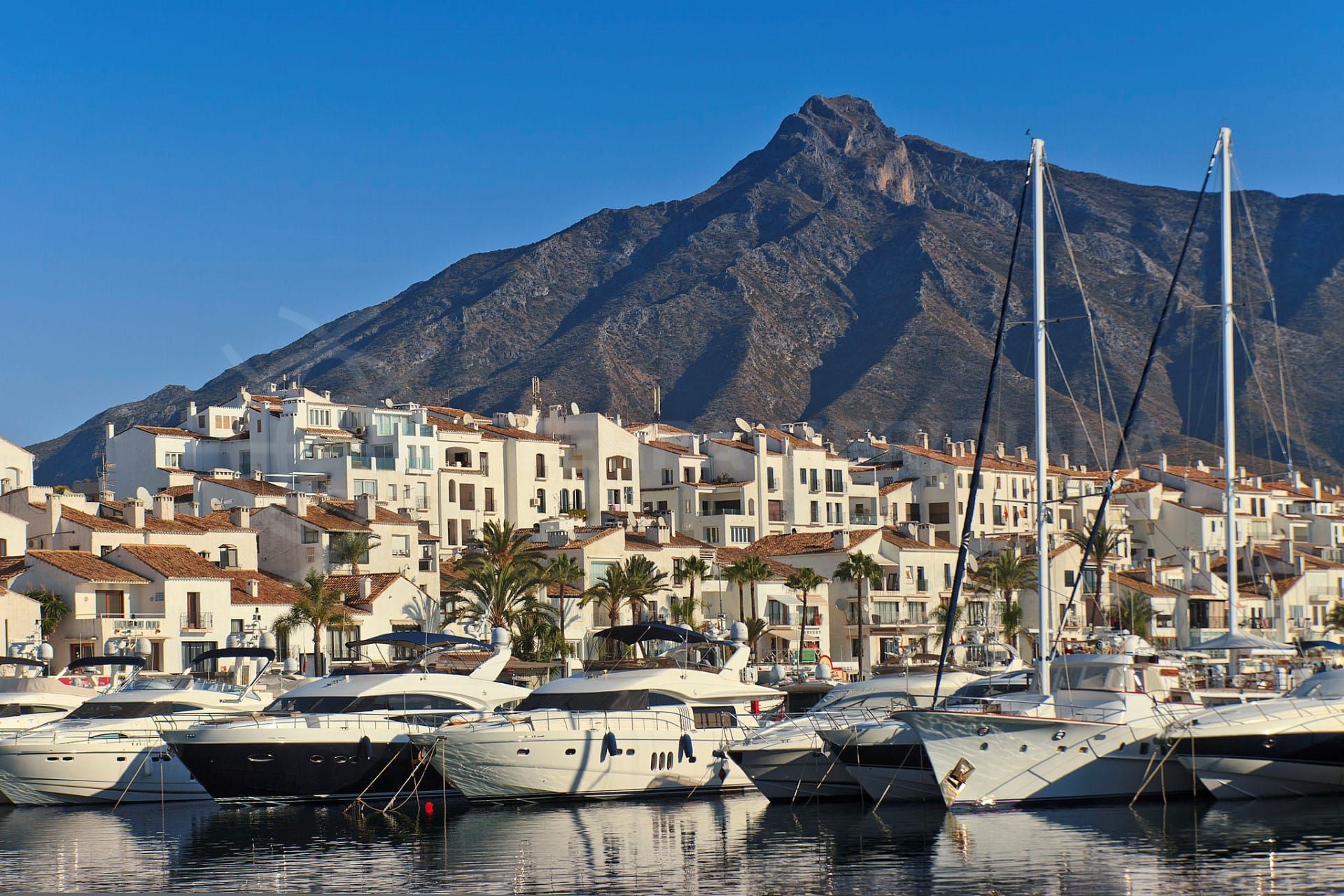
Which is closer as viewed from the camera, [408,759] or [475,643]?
[408,759]

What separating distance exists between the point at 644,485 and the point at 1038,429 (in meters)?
68.8

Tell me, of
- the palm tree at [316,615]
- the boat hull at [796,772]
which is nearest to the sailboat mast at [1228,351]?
the boat hull at [796,772]

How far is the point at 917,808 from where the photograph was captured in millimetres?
42125

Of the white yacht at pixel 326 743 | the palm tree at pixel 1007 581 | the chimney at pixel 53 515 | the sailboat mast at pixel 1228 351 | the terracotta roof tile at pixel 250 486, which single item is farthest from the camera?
the palm tree at pixel 1007 581

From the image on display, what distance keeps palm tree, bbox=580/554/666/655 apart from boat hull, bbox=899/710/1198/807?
45.0 metres

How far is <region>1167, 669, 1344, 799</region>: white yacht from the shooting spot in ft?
134

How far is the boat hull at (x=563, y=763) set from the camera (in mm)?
43188

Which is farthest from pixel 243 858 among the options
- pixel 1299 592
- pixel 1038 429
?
pixel 1299 592

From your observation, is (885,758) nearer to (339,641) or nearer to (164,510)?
(339,641)

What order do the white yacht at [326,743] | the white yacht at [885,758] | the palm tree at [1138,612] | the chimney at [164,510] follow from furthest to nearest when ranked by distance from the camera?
the palm tree at [1138,612], the chimney at [164,510], the white yacht at [326,743], the white yacht at [885,758]

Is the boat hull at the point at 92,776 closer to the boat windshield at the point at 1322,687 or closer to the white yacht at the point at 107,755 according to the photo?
the white yacht at the point at 107,755

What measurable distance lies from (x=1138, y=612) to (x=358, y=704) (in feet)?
221

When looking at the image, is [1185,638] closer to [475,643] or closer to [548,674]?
A: [548,674]

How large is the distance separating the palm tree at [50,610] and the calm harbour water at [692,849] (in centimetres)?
2460
